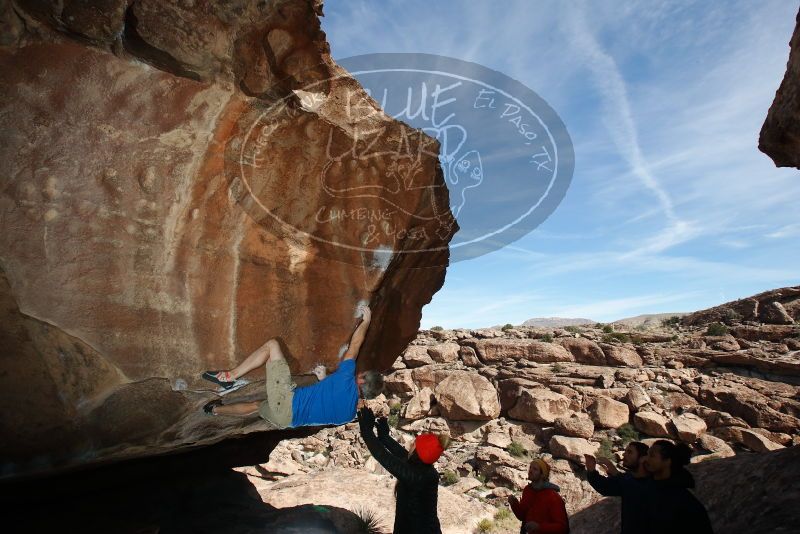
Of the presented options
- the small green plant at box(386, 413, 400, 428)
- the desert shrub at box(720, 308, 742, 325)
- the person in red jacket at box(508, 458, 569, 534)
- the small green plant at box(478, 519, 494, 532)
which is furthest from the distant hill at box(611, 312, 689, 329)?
the person in red jacket at box(508, 458, 569, 534)

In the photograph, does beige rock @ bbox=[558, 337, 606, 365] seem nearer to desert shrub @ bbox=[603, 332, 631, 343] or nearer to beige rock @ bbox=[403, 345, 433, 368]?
desert shrub @ bbox=[603, 332, 631, 343]

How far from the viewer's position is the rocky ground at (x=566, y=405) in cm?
1672

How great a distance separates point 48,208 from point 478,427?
2076 centimetres

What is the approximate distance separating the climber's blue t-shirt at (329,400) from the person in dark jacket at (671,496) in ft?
Result: 9.79

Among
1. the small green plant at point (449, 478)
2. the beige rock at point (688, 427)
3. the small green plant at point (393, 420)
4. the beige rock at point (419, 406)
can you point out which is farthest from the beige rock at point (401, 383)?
the beige rock at point (688, 427)

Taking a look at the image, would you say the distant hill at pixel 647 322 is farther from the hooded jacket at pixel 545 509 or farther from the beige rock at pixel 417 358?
the hooded jacket at pixel 545 509

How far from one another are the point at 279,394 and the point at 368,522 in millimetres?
5946

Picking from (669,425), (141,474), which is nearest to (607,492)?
(141,474)

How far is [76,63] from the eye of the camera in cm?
369

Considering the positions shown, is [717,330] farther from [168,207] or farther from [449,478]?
[168,207]

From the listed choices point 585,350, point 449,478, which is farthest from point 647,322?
point 449,478

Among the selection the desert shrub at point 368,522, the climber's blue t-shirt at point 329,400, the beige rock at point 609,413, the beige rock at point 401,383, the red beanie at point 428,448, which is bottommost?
the desert shrub at point 368,522

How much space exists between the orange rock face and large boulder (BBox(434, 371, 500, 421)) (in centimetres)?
1763

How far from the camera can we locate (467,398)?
2184 centimetres
